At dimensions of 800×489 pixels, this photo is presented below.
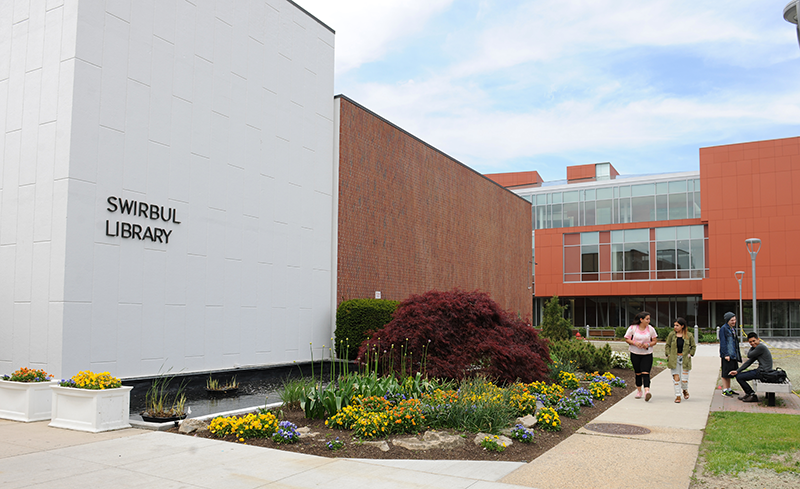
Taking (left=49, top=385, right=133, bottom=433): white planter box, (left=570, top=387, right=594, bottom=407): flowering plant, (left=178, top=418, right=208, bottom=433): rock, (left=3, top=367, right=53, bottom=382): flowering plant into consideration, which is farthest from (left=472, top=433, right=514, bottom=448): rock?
(left=3, top=367, right=53, bottom=382): flowering plant

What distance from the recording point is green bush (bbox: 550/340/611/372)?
15.7 metres

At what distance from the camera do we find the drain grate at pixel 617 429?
345 inches

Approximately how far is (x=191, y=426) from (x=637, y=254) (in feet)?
147

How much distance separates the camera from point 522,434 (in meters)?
7.88

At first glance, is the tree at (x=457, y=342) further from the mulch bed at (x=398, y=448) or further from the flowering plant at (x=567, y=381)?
the mulch bed at (x=398, y=448)

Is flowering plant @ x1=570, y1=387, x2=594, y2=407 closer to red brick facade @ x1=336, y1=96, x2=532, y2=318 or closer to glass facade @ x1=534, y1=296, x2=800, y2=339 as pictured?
red brick facade @ x1=336, y1=96, x2=532, y2=318

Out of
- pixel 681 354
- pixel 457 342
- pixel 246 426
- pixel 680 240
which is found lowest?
pixel 246 426

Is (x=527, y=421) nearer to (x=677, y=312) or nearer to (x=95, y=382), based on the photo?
(x=95, y=382)

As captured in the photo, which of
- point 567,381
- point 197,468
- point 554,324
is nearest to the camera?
point 197,468

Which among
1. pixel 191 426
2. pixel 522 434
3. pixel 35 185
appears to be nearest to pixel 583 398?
pixel 522 434

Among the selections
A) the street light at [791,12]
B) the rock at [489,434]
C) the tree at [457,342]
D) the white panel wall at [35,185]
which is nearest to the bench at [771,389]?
the tree at [457,342]

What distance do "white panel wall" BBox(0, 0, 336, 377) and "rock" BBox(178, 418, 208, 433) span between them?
459cm

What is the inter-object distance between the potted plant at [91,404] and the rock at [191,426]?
935 millimetres

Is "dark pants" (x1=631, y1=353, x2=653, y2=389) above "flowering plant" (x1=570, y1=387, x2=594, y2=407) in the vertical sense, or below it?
above
